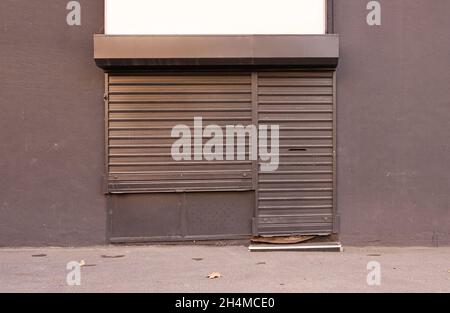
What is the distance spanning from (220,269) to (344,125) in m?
3.02

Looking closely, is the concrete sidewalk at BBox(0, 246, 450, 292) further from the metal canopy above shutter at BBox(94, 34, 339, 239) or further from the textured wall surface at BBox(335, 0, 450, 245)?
the metal canopy above shutter at BBox(94, 34, 339, 239)

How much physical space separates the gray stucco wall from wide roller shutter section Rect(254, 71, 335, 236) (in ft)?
0.81

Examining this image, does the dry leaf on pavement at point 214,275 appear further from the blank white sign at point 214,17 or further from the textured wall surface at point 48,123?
the blank white sign at point 214,17

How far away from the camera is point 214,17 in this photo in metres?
8.34

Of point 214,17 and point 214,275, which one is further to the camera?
point 214,17

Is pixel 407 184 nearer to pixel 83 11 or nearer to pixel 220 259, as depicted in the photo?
pixel 220 259

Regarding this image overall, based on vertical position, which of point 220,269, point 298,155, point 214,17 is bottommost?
point 220,269

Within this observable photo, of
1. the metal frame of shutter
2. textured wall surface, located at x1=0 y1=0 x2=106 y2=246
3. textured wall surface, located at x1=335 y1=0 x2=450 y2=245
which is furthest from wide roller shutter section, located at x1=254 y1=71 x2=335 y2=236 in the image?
textured wall surface, located at x1=0 y1=0 x2=106 y2=246

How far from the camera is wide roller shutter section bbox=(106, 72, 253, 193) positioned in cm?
841

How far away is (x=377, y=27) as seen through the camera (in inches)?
338

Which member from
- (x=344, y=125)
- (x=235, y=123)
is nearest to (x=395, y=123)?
(x=344, y=125)

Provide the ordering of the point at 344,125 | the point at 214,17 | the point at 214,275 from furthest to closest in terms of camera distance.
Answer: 1. the point at 344,125
2. the point at 214,17
3. the point at 214,275

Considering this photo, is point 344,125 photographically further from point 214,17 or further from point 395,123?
point 214,17

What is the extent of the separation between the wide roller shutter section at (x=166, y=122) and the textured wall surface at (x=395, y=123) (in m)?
1.59
